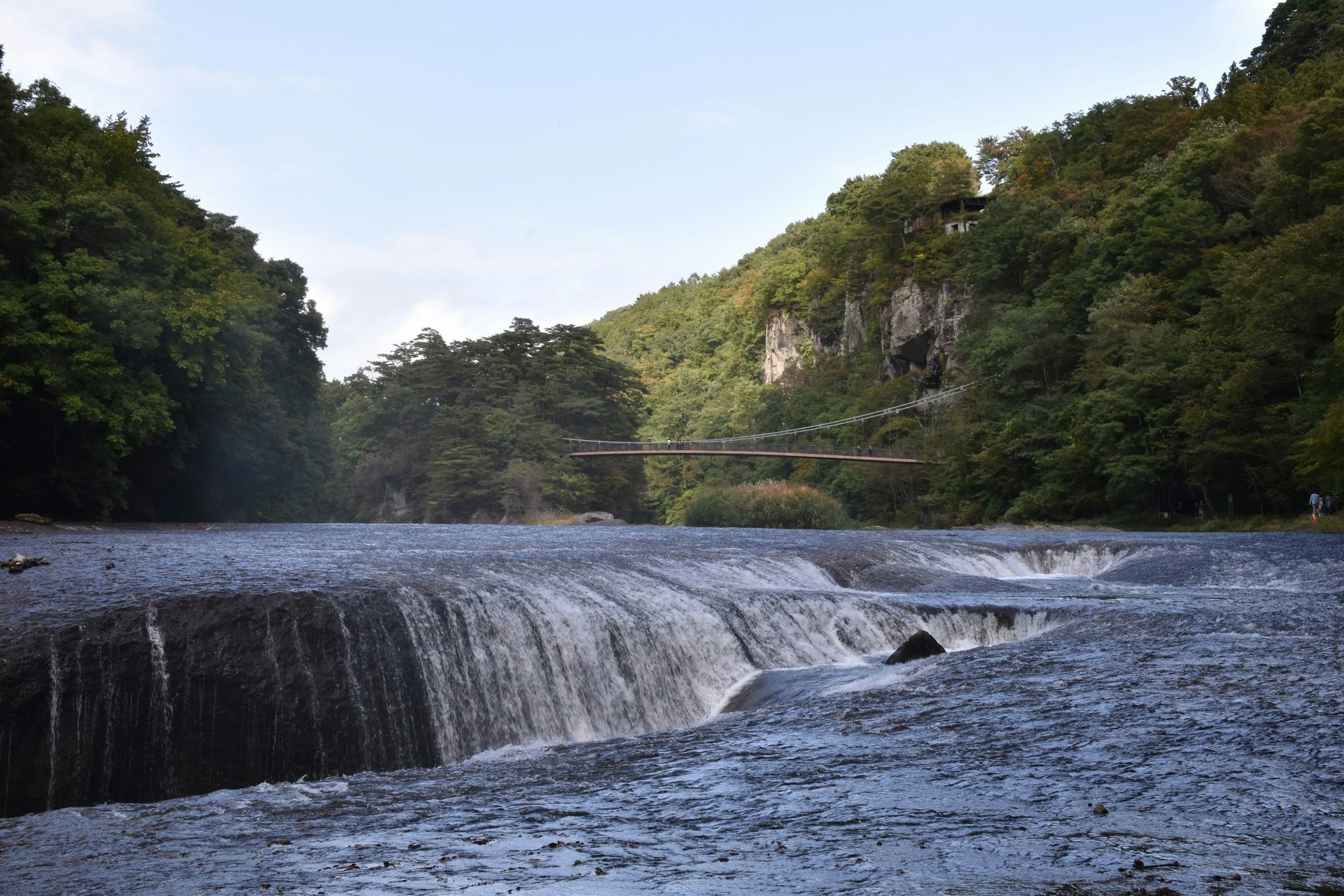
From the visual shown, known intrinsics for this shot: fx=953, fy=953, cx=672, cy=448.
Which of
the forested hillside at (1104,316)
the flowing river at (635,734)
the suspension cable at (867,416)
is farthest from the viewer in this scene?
the suspension cable at (867,416)

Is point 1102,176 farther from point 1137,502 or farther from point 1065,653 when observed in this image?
point 1065,653

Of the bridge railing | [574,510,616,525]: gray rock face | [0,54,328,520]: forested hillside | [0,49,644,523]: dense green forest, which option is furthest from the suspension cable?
[0,54,328,520]: forested hillside

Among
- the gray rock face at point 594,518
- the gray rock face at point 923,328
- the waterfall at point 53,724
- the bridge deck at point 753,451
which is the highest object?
the gray rock face at point 923,328

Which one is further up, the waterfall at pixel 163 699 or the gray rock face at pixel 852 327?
the gray rock face at pixel 852 327

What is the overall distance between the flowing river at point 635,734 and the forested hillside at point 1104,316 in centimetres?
1880

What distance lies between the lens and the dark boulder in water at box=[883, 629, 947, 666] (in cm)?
1156

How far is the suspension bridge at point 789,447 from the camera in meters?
53.1

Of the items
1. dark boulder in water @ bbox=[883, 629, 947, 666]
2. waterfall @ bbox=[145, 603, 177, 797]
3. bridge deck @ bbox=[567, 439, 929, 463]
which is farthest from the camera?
bridge deck @ bbox=[567, 439, 929, 463]

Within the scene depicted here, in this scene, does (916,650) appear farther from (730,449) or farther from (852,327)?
(852,327)

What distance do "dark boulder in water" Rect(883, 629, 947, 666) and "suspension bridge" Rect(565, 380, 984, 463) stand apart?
4041 cm

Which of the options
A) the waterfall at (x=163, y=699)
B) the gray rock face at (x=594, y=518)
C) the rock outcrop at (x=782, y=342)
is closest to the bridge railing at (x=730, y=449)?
the gray rock face at (x=594, y=518)

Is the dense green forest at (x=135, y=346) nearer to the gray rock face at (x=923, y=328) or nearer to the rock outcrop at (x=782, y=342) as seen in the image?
the gray rock face at (x=923, y=328)

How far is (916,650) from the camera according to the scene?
11609mm

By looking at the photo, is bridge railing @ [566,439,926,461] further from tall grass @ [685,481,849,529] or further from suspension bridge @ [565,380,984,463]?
tall grass @ [685,481,849,529]
